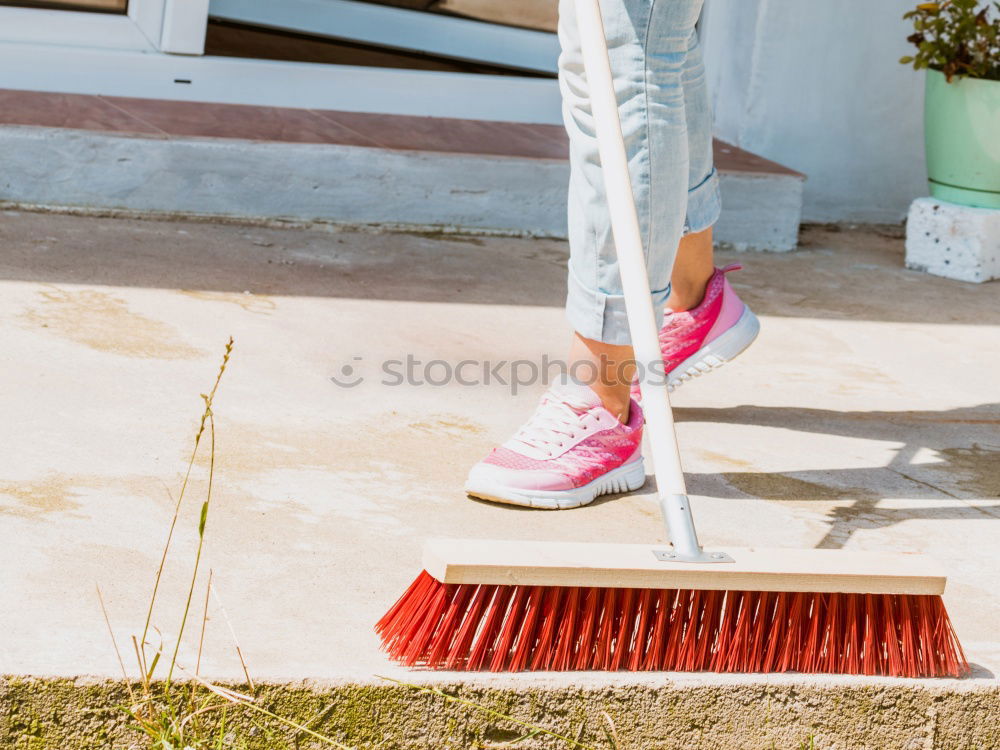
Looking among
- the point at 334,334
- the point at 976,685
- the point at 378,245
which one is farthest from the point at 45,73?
the point at 976,685

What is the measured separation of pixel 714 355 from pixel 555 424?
399 mm

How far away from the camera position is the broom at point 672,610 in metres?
1.14

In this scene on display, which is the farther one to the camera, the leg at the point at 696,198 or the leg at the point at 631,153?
the leg at the point at 696,198

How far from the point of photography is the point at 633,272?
137cm

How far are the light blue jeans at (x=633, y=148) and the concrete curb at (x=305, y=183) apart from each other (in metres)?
1.48

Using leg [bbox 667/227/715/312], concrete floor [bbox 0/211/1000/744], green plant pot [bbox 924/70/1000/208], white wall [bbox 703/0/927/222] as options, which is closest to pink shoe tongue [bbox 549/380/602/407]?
concrete floor [bbox 0/211/1000/744]

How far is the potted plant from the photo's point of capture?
126 inches

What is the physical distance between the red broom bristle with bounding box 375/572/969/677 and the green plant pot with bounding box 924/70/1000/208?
2.33m

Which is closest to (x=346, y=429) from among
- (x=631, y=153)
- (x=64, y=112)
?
(x=631, y=153)

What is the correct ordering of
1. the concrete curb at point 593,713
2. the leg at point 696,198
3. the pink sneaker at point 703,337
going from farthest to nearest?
the pink sneaker at point 703,337
the leg at point 696,198
the concrete curb at point 593,713

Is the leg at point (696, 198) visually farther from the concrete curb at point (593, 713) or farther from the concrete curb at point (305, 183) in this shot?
the concrete curb at point (305, 183)

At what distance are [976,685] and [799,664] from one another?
180 millimetres

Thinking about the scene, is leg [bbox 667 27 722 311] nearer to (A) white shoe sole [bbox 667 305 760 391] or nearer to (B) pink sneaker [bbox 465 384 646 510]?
(A) white shoe sole [bbox 667 305 760 391]

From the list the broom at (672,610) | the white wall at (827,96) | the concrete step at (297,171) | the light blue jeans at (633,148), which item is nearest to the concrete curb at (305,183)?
the concrete step at (297,171)
